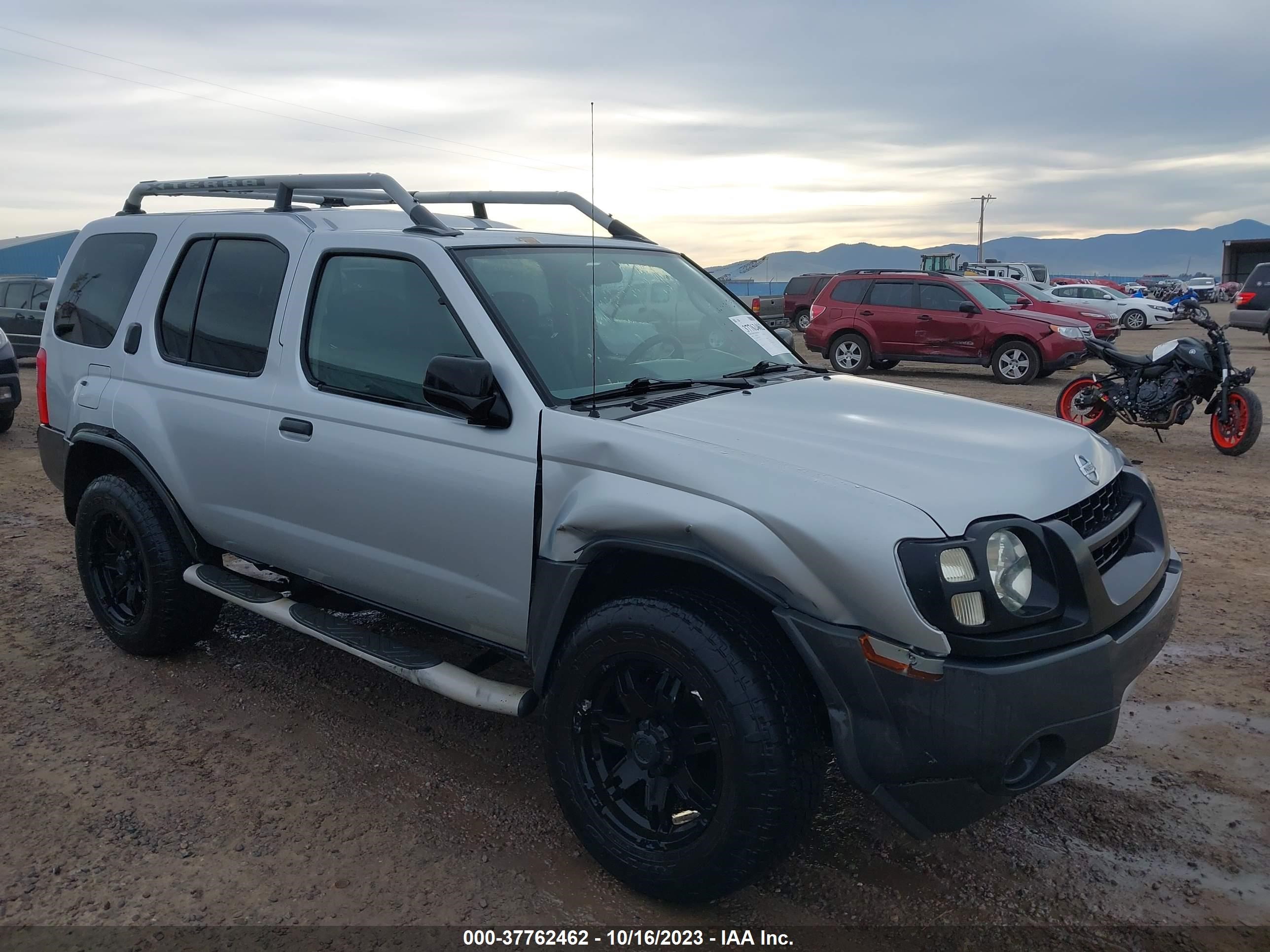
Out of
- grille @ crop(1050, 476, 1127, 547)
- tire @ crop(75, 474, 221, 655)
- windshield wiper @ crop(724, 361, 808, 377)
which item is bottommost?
tire @ crop(75, 474, 221, 655)

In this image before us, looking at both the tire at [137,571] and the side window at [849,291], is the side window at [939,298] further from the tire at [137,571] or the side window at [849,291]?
the tire at [137,571]

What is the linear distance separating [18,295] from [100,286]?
14256mm

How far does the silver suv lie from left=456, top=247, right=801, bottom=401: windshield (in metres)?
0.02

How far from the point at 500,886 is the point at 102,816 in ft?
4.71

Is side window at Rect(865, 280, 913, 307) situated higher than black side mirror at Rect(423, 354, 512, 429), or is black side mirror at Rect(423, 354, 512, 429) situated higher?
side window at Rect(865, 280, 913, 307)

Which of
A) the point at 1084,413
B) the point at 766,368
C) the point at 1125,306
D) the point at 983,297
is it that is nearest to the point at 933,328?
the point at 983,297

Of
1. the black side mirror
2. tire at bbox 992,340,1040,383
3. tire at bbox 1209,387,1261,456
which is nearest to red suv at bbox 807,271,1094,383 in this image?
tire at bbox 992,340,1040,383

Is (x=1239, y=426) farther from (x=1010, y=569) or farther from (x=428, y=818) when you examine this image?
(x=428, y=818)

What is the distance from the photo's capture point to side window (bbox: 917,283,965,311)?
1698cm

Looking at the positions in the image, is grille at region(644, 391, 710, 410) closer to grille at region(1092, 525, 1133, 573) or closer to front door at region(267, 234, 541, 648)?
front door at region(267, 234, 541, 648)

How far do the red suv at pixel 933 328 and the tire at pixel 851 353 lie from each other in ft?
0.05

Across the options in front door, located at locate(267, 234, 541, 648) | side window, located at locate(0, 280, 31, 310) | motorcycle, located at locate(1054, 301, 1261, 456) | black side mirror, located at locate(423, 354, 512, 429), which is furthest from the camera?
side window, located at locate(0, 280, 31, 310)

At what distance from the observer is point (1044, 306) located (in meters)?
17.8

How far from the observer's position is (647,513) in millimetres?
2709
